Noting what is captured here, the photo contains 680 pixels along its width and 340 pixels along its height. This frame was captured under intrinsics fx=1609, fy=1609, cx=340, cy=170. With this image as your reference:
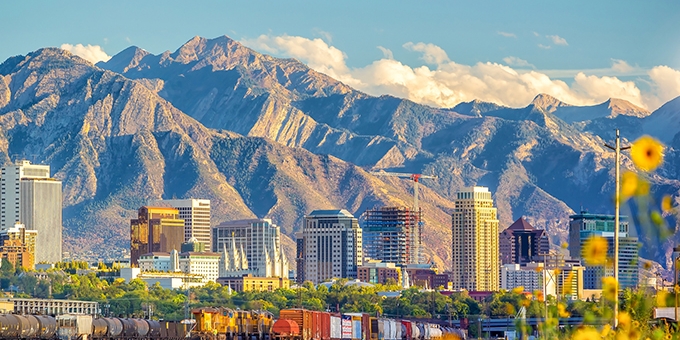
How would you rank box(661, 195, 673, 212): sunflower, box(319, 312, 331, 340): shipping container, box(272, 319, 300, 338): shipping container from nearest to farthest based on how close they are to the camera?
box(661, 195, 673, 212): sunflower
box(272, 319, 300, 338): shipping container
box(319, 312, 331, 340): shipping container

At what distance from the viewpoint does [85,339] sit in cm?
12162

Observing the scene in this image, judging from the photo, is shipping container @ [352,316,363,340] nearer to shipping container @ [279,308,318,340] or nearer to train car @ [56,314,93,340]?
shipping container @ [279,308,318,340]

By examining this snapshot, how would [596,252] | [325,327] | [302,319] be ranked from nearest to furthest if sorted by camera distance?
[596,252]
[302,319]
[325,327]

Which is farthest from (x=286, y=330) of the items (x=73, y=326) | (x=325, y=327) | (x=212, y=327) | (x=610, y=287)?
(x=610, y=287)

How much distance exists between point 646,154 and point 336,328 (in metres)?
154

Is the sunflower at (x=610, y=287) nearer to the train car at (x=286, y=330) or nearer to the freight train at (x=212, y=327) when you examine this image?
the freight train at (x=212, y=327)

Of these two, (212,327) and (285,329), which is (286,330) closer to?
(285,329)

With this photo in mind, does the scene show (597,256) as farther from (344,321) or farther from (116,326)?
(344,321)

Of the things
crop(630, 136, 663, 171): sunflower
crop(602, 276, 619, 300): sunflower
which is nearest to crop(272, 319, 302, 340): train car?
crop(602, 276, 619, 300): sunflower

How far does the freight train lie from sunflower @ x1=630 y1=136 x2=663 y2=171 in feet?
321

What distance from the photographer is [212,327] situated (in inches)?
6004

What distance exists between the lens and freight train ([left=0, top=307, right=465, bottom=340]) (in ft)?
417

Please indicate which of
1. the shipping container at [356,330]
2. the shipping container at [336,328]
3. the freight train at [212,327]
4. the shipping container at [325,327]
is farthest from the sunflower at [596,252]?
the shipping container at [356,330]

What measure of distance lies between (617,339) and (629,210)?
4176mm
